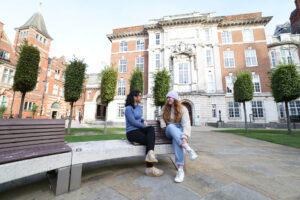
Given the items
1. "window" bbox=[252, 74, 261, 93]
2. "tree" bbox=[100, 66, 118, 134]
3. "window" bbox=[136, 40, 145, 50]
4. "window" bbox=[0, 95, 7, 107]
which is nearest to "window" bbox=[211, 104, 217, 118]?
"window" bbox=[252, 74, 261, 93]

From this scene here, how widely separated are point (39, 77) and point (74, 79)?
2090 cm

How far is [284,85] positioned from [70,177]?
13501 millimetres

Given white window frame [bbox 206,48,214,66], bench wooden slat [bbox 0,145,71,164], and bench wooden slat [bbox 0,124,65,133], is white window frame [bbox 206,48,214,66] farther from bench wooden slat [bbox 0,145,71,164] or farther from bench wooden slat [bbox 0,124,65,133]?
bench wooden slat [bbox 0,145,71,164]

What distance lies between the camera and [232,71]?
1991 cm

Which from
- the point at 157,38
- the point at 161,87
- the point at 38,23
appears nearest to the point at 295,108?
the point at 161,87

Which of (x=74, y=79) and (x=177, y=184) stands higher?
(x=74, y=79)

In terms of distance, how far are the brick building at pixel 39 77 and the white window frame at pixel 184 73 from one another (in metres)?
21.2

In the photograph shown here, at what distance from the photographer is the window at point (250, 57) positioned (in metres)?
19.9

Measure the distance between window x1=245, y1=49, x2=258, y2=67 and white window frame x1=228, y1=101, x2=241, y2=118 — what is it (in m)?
6.71

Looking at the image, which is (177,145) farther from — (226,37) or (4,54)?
(4,54)

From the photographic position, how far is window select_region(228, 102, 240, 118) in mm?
18781

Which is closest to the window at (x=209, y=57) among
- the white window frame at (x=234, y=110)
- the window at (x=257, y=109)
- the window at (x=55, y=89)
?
the white window frame at (x=234, y=110)

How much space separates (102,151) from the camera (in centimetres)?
218

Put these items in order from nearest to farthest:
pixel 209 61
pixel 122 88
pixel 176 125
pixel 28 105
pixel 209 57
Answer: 1. pixel 176 125
2. pixel 209 61
3. pixel 209 57
4. pixel 28 105
5. pixel 122 88
